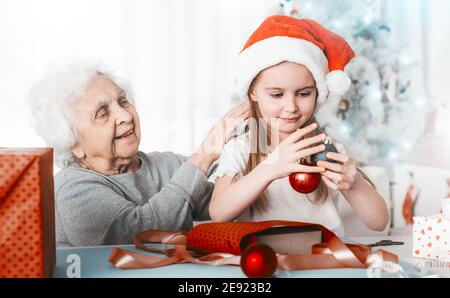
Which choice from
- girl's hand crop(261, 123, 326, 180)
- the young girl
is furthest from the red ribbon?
the young girl

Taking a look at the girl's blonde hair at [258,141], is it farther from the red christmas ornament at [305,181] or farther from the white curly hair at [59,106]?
the white curly hair at [59,106]

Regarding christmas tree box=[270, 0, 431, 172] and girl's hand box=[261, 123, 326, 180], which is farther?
christmas tree box=[270, 0, 431, 172]

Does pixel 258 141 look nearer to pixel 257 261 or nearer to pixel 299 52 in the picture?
pixel 299 52

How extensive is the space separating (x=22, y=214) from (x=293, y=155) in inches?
27.2

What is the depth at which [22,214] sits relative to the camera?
102 centimetres

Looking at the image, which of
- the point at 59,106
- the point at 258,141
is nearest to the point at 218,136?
the point at 258,141

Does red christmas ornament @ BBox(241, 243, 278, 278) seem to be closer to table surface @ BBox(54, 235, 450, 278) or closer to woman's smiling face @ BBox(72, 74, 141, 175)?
table surface @ BBox(54, 235, 450, 278)

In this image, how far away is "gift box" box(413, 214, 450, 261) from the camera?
121cm

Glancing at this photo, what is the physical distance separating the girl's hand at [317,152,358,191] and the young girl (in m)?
0.03

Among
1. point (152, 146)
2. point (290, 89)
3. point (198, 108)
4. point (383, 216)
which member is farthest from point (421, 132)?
point (152, 146)

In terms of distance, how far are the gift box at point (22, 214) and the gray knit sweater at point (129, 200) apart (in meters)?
0.48

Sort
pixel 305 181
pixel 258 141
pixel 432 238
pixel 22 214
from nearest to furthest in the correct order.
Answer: pixel 22 214
pixel 432 238
pixel 305 181
pixel 258 141
